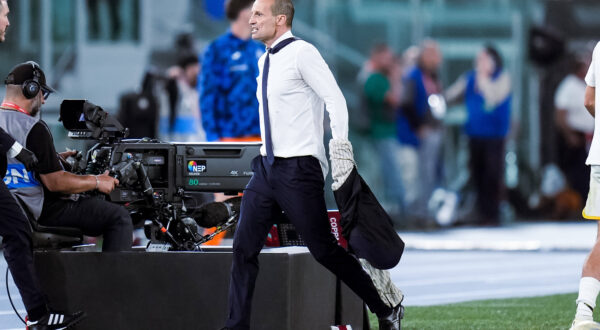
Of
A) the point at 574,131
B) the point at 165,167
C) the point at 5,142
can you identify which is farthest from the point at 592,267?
the point at 574,131

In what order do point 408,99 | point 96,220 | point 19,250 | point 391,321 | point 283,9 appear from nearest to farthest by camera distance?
point 283,9 < point 19,250 < point 391,321 < point 96,220 < point 408,99

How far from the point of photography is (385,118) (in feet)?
59.8

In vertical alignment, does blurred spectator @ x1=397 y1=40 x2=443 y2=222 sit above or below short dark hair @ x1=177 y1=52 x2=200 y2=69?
below

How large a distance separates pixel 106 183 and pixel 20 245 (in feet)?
2.07

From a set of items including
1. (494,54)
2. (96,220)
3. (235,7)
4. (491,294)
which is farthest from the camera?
(494,54)

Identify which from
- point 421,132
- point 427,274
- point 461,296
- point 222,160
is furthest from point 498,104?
point 222,160

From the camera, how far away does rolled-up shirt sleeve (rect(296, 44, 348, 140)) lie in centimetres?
680

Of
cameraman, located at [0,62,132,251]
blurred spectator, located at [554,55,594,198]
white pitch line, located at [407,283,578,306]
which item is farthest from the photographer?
blurred spectator, located at [554,55,594,198]

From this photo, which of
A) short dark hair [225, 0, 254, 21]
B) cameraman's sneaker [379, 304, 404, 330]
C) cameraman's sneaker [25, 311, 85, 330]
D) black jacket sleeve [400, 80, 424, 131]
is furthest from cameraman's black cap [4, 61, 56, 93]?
black jacket sleeve [400, 80, 424, 131]

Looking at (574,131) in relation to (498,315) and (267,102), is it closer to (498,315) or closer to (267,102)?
(498,315)

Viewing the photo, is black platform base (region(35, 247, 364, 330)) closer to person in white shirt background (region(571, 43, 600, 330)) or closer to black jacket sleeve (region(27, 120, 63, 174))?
black jacket sleeve (region(27, 120, 63, 174))

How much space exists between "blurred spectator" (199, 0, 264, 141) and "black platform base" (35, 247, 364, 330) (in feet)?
8.95

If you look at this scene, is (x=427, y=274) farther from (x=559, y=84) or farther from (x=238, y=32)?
(x=559, y=84)

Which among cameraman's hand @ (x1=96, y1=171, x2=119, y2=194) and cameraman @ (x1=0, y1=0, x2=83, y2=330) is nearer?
cameraman @ (x1=0, y1=0, x2=83, y2=330)
